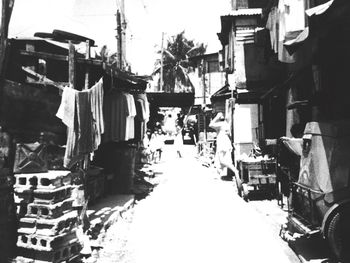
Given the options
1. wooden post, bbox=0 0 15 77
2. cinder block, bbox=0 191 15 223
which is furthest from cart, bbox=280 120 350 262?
wooden post, bbox=0 0 15 77

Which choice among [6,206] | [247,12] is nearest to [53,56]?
[6,206]

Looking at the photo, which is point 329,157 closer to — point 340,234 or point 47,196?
point 340,234

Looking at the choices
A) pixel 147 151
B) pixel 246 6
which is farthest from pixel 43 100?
pixel 147 151

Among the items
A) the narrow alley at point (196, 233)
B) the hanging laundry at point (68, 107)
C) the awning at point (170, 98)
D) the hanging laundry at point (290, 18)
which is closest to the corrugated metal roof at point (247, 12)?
the awning at point (170, 98)

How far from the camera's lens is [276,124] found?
13023mm

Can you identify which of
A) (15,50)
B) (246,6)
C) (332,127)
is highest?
(246,6)

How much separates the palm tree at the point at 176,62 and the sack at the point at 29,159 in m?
36.3

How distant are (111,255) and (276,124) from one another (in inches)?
351

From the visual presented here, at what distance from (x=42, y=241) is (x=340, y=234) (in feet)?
17.7

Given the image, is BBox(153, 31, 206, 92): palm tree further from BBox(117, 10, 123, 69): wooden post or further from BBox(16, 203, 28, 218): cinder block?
BBox(16, 203, 28, 218): cinder block

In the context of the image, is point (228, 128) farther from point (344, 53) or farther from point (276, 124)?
point (344, 53)

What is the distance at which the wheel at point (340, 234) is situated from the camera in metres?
5.25

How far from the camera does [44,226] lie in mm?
5965

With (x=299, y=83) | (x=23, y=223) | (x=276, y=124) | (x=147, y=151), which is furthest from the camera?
(x=147, y=151)
